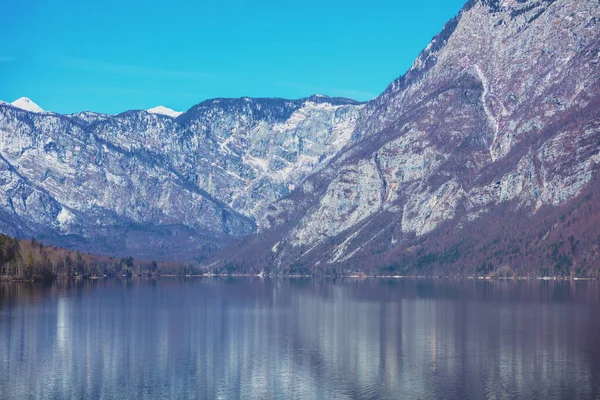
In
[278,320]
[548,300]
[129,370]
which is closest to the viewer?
[129,370]

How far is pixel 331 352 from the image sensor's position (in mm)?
111688

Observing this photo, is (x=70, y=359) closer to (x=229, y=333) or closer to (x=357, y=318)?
(x=229, y=333)

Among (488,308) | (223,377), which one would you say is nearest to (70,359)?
(223,377)

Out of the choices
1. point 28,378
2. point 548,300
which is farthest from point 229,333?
point 548,300

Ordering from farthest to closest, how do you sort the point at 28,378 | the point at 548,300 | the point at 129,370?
the point at 548,300
the point at 129,370
the point at 28,378

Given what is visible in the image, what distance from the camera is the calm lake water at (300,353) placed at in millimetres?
87312

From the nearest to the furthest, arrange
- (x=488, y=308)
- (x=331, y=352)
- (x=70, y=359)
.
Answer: (x=70, y=359)
(x=331, y=352)
(x=488, y=308)

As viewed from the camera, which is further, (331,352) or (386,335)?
(386,335)

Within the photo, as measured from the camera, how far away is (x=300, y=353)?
11050 centimetres

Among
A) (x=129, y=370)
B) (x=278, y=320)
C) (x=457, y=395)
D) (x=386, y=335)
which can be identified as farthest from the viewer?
(x=278, y=320)

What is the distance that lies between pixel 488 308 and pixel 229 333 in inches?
2460

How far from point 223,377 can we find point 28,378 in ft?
65.6

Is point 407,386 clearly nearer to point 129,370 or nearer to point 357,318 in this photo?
point 129,370

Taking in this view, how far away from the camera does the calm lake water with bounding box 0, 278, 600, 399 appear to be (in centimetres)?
8731
